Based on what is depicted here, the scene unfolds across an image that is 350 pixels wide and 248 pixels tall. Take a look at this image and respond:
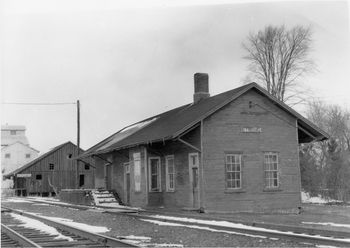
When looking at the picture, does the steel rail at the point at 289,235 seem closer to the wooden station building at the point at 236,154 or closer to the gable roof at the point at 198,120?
the wooden station building at the point at 236,154

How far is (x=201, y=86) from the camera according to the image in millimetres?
24828

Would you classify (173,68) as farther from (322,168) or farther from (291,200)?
(322,168)

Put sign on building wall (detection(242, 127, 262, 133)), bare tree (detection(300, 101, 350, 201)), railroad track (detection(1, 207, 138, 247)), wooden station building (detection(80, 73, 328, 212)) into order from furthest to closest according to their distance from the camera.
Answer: bare tree (detection(300, 101, 350, 201)), sign on building wall (detection(242, 127, 262, 133)), wooden station building (detection(80, 73, 328, 212)), railroad track (detection(1, 207, 138, 247))

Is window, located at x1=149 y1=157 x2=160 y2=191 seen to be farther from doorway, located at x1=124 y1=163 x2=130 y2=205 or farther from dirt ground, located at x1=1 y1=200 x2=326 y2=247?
dirt ground, located at x1=1 y1=200 x2=326 y2=247

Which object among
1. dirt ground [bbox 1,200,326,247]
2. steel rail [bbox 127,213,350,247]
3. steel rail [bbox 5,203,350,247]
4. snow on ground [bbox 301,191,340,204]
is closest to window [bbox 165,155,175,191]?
dirt ground [bbox 1,200,326,247]

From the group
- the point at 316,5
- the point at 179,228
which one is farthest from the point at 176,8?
the point at 179,228

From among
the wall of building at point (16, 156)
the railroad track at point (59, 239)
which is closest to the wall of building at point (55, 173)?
the wall of building at point (16, 156)

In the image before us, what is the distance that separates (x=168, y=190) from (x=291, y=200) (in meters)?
5.35

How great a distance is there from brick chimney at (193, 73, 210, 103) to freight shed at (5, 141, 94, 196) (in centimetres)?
3250

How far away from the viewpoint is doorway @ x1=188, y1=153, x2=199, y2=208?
65.1 ft

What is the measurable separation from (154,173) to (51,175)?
35307mm

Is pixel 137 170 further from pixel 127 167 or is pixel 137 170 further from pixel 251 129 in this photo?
pixel 251 129

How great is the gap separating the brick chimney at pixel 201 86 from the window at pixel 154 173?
3.92 metres

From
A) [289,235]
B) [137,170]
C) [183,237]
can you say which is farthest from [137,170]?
[289,235]
